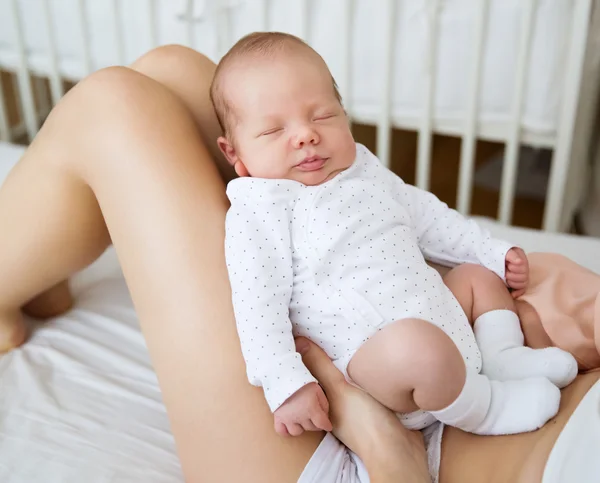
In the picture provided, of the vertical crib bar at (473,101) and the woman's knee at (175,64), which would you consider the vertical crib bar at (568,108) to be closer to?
the vertical crib bar at (473,101)

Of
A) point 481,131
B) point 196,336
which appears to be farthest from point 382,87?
point 196,336

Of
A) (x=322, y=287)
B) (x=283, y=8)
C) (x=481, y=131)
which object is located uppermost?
(x=283, y=8)

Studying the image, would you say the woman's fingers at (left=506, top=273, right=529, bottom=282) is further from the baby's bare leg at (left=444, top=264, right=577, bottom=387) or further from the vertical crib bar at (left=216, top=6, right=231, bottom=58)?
the vertical crib bar at (left=216, top=6, right=231, bottom=58)

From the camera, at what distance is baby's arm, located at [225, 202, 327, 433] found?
710 mm

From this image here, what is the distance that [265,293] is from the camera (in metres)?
0.76

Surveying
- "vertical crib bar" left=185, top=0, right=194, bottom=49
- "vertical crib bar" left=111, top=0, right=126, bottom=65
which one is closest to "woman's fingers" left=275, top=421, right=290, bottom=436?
"vertical crib bar" left=185, top=0, right=194, bottom=49

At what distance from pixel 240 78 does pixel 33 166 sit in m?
0.32

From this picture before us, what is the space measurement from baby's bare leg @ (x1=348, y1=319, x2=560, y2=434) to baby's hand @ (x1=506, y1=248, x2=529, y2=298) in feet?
0.61

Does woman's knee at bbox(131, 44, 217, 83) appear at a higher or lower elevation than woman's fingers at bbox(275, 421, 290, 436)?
higher

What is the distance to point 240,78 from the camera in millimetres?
872

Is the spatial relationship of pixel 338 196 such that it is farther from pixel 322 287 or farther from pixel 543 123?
pixel 543 123

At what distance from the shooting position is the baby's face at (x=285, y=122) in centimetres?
85

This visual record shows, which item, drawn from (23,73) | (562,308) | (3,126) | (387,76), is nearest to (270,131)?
(562,308)

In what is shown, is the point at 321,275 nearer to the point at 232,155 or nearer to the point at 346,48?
the point at 232,155
